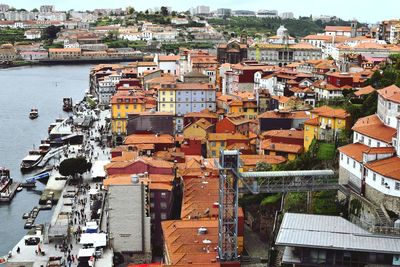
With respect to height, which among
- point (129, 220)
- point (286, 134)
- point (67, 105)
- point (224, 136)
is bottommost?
point (67, 105)

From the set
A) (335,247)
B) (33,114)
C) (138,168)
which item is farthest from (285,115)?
(33,114)

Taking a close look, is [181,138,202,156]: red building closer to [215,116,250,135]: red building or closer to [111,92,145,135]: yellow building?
[215,116,250,135]: red building

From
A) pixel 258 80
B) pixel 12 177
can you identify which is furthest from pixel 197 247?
pixel 258 80

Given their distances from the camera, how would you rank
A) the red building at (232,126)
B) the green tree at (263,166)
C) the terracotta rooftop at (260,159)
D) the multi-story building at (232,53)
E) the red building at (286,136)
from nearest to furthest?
the green tree at (263,166) → the terracotta rooftop at (260,159) → the red building at (286,136) → the red building at (232,126) → the multi-story building at (232,53)

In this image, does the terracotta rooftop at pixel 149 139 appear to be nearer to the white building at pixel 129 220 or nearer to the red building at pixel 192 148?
the red building at pixel 192 148

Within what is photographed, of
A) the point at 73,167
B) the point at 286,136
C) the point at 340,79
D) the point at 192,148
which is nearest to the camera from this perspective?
the point at 286,136

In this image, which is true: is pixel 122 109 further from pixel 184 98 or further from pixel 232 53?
pixel 232 53

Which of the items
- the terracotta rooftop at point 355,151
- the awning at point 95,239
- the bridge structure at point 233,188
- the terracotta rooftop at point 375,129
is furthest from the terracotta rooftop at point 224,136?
the bridge structure at point 233,188
